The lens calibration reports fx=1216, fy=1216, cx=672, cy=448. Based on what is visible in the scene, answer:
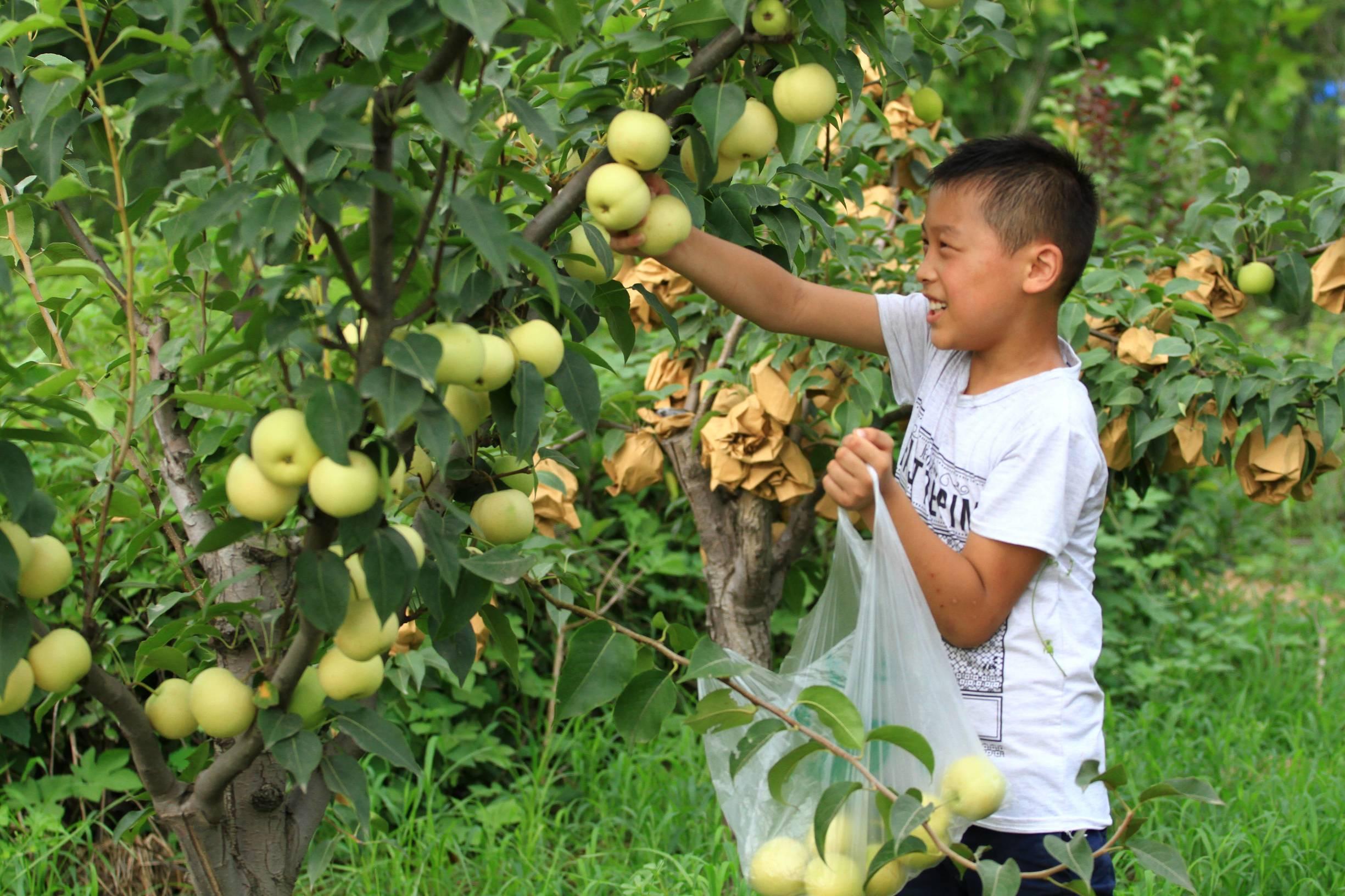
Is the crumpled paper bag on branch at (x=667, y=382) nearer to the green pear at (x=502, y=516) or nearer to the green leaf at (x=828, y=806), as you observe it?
the green pear at (x=502, y=516)

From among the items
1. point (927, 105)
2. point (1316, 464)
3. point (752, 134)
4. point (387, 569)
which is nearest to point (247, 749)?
point (387, 569)

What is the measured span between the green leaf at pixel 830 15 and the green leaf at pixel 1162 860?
851 millimetres

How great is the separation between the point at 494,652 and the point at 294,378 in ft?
4.04

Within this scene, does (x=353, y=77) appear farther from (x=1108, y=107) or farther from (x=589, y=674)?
(x=1108, y=107)

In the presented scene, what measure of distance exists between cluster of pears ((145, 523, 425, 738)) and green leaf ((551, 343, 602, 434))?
217 mm

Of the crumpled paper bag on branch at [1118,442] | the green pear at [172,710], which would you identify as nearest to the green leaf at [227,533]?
the green pear at [172,710]

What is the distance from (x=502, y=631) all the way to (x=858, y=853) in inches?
18.9

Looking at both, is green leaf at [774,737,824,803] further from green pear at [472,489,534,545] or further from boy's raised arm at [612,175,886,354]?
boy's raised arm at [612,175,886,354]

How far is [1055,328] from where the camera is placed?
1646 millimetres

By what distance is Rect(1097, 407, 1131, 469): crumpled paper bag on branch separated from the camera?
224 cm

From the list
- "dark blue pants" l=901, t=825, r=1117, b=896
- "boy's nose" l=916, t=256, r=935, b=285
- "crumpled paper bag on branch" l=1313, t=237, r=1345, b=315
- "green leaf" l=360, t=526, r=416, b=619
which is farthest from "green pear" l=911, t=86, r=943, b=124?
"green leaf" l=360, t=526, r=416, b=619

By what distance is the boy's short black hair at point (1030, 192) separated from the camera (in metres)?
Answer: 1.59

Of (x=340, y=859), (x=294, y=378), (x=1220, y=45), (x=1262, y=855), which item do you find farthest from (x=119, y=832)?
(x=1220, y=45)

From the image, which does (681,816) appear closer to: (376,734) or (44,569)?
(376,734)
